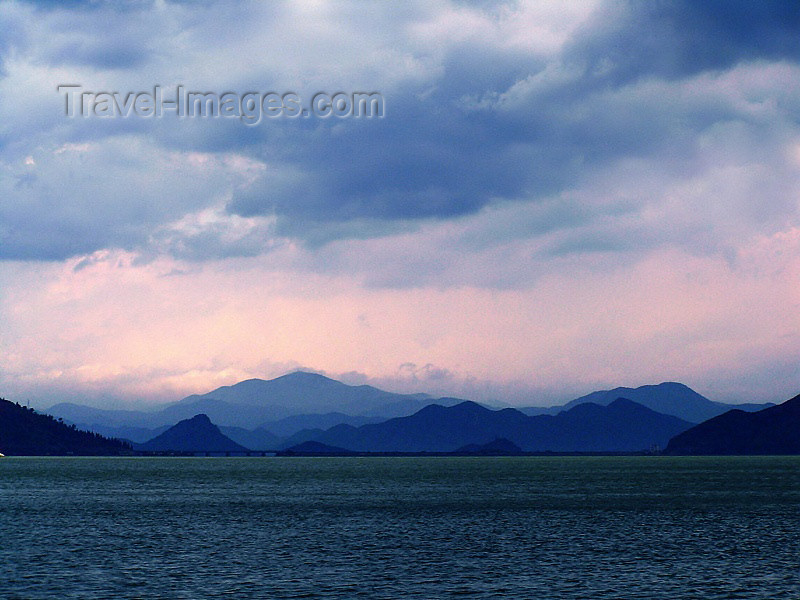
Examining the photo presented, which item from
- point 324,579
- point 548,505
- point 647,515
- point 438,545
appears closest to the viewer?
point 324,579

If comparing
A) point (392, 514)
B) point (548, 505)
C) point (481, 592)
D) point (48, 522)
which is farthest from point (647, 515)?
point (48, 522)

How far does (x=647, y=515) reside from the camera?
11431 cm

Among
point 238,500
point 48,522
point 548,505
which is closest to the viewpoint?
point 48,522

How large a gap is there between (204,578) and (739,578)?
36598 mm

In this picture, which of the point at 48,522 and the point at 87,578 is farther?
the point at 48,522

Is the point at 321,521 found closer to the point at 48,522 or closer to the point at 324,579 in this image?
the point at 48,522

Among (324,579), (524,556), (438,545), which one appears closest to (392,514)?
(438,545)

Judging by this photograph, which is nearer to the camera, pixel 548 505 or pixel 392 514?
pixel 392 514

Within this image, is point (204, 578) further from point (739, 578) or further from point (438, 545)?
point (739, 578)

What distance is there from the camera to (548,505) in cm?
13400

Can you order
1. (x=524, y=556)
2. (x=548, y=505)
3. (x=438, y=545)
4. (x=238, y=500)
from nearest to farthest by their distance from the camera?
1. (x=524, y=556)
2. (x=438, y=545)
3. (x=548, y=505)
4. (x=238, y=500)

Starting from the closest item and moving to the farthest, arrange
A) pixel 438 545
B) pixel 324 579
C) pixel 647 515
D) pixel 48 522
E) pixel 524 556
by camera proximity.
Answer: pixel 324 579, pixel 524 556, pixel 438 545, pixel 48 522, pixel 647 515

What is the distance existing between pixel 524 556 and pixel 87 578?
109 ft

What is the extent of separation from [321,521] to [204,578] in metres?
45.6
